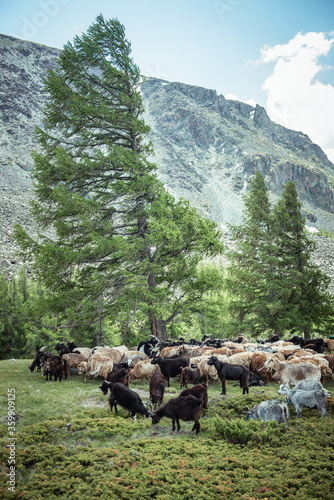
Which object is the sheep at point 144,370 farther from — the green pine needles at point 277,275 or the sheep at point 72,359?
the green pine needles at point 277,275

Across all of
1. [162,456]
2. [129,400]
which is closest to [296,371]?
[129,400]

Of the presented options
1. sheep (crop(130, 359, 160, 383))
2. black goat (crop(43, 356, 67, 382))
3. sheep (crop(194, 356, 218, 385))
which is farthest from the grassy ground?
black goat (crop(43, 356, 67, 382))

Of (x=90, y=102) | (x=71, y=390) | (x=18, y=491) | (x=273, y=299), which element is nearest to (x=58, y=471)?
(x=18, y=491)

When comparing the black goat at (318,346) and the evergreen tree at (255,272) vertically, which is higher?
the evergreen tree at (255,272)

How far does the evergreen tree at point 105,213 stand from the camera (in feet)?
44.8

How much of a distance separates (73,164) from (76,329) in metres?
8.15

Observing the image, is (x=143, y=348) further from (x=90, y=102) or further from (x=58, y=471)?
(x=90, y=102)

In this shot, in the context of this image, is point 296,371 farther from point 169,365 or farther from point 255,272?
point 255,272

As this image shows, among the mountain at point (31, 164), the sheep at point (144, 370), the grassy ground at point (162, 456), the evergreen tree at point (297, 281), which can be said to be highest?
the mountain at point (31, 164)

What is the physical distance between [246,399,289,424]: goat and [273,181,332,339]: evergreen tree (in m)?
16.2

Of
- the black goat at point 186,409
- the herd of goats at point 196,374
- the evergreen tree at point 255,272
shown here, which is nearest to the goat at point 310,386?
the herd of goats at point 196,374

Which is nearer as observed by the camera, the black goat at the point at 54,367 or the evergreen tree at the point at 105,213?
the black goat at the point at 54,367

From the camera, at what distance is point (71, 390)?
32.8 ft

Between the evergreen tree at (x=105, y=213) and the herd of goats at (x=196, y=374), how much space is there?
78.9 inches
